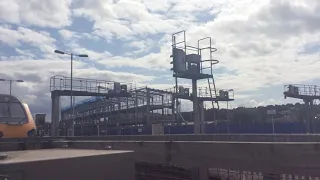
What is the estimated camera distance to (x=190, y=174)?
23.5ft

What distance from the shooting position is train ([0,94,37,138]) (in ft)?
41.0

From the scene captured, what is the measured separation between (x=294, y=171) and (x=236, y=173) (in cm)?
191

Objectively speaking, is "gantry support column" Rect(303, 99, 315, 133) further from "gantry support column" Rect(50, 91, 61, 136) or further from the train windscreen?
the train windscreen

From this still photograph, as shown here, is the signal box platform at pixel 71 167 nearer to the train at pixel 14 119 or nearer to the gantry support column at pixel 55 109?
the train at pixel 14 119

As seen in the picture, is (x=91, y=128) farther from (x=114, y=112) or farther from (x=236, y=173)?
(x=236, y=173)

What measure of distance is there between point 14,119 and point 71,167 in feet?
32.2

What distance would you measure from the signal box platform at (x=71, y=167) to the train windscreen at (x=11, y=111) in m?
9.12

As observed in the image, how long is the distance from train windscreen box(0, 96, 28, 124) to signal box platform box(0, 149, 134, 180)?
9.12 m

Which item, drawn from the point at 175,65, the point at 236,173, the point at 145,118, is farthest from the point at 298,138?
the point at 145,118

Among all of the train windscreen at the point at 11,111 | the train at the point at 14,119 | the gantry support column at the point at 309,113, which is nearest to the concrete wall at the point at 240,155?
the train at the point at 14,119

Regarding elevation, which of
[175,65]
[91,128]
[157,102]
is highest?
[175,65]

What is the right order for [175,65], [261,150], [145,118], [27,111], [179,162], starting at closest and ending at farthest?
[261,150]
[179,162]
[27,111]
[175,65]
[145,118]

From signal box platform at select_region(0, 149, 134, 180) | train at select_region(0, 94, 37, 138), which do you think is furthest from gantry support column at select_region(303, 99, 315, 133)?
signal box platform at select_region(0, 149, 134, 180)

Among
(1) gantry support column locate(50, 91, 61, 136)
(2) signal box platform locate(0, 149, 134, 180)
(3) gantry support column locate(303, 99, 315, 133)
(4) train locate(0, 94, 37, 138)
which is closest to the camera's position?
(2) signal box platform locate(0, 149, 134, 180)
